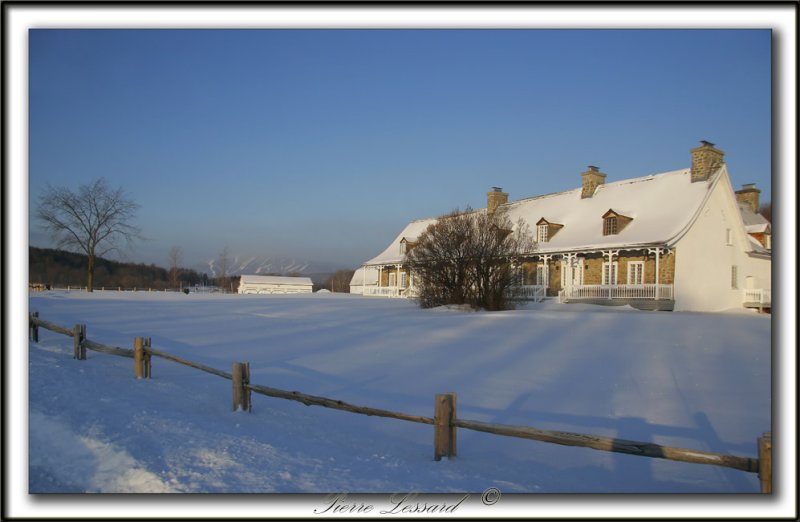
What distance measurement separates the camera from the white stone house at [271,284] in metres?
93.1

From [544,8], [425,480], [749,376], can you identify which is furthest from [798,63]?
[749,376]

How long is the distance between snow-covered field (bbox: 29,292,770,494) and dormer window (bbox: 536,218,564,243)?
585 inches

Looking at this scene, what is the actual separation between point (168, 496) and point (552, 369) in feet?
30.0

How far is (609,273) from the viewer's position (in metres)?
29.1

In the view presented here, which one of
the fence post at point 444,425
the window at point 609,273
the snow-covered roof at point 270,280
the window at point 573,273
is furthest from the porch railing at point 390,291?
the snow-covered roof at point 270,280

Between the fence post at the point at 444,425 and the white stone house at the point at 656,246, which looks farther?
the white stone house at the point at 656,246

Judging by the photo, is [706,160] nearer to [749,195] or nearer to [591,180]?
[591,180]

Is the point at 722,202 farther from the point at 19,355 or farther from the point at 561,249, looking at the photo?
the point at 19,355

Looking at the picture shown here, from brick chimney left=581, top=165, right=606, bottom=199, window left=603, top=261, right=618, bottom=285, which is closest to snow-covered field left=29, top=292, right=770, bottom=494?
window left=603, top=261, right=618, bottom=285

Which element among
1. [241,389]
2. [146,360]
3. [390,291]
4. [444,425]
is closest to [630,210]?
[390,291]

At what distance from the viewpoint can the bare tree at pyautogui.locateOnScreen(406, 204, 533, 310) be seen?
975 inches

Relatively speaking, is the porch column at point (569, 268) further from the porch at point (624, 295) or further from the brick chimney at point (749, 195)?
the brick chimney at point (749, 195)

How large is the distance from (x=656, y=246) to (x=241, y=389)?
23.9m

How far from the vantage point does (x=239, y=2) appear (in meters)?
6.06
